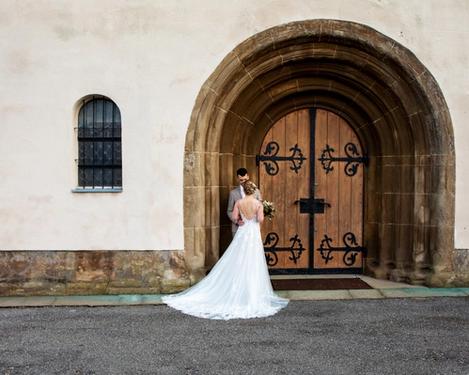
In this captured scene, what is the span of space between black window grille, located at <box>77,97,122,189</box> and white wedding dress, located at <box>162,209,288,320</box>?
1.65m

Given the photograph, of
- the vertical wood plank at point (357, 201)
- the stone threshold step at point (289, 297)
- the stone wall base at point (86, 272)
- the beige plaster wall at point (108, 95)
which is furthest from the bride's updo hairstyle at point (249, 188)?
the vertical wood plank at point (357, 201)

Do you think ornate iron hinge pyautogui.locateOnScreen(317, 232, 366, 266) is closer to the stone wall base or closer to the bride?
the bride

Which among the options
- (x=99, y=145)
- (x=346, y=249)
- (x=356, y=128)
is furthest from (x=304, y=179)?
(x=99, y=145)

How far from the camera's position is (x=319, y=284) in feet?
21.9

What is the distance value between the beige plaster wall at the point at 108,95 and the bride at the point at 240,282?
665mm

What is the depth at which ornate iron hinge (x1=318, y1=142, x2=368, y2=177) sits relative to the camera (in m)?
7.18

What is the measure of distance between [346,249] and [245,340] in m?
3.10

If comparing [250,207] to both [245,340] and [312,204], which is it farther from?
[245,340]

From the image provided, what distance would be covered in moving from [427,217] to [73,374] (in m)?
4.71

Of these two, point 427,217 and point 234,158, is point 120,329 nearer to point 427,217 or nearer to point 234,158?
point 234,158

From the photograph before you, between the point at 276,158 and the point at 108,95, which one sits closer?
the point at 108,95

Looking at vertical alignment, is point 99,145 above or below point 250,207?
above

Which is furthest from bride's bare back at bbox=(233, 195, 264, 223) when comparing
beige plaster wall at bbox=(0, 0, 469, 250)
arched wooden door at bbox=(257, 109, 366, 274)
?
arched wooden door at bbox=(257, 109, 366, 274)

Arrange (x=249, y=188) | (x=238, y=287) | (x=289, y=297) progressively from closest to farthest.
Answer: (x=238, y=287), (x=249, y=188), (x=289, y=297)
